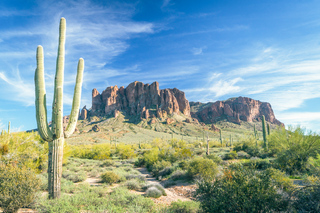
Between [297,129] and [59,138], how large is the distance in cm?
1885

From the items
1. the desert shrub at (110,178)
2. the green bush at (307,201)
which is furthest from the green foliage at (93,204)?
the green bush at (307,201)

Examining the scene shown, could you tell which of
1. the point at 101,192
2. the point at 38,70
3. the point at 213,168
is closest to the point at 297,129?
the point at 213,168

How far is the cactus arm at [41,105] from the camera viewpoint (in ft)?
24.2

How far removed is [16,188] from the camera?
6.28 meters

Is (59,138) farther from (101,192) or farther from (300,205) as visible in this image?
(300,205)

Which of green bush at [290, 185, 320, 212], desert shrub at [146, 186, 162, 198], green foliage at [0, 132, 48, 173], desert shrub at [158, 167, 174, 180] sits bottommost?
desert shrub at [158, 167, 174, 180]

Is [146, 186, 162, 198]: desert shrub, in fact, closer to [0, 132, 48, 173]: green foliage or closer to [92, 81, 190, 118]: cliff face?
[0, 132, 48, 173]: green foliage

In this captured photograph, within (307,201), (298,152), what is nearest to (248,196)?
(307,201)

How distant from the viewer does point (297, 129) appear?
1584 cm

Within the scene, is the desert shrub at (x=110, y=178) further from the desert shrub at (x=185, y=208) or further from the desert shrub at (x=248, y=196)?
the desert shrub at (x=248, y=196)

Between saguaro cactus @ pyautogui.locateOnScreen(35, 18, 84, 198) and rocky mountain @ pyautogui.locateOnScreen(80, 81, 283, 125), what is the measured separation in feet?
367

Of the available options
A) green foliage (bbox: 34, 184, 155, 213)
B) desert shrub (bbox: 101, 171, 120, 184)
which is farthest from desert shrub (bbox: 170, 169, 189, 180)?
green foliage (bbox: 34, 184, 155, 213)

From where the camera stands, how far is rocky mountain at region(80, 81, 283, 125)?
130 metres

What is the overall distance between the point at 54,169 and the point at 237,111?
502 feet
